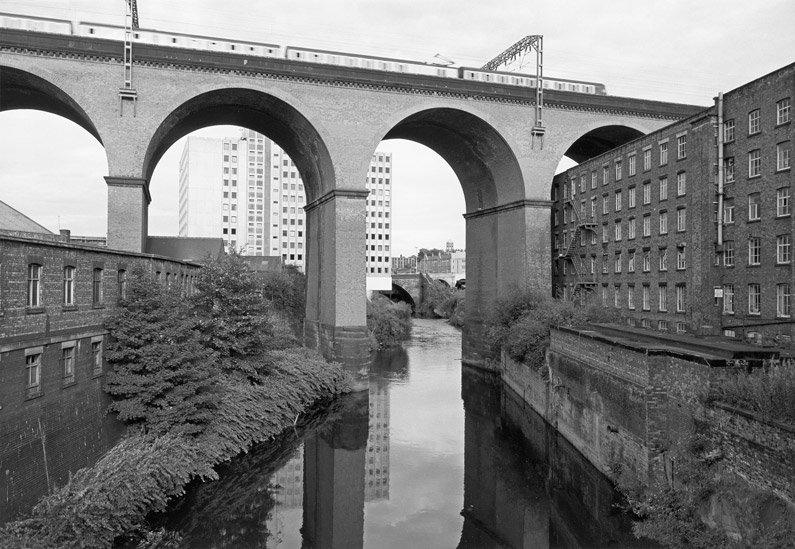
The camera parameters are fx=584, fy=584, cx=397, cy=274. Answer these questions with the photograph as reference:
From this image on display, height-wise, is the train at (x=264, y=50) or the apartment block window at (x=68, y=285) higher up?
the train at (x=264, y=50)

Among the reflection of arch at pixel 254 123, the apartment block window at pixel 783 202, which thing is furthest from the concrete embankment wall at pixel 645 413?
the reflection of arch at pixel 254 123

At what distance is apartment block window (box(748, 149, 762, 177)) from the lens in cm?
2305

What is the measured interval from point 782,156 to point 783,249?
351 centimetres

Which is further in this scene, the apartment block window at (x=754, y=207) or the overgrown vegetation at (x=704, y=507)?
the apartment block window at (x=754, y=207)

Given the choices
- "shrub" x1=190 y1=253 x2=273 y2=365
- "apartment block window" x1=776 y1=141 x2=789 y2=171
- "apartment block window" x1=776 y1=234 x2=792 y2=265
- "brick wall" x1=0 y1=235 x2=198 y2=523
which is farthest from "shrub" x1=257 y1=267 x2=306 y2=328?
"apartment block window" x1=776 y1=141 x2=789 y2=171

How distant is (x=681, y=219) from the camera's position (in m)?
26.8

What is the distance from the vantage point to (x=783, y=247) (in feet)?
71.5

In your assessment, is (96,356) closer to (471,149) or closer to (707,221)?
(707,221)

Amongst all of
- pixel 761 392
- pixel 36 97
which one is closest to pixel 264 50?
pixel 36 97

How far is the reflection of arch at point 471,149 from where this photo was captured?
3184cm

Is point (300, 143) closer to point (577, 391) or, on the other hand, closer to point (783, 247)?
point (577, 391)

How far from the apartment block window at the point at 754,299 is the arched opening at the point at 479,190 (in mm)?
11093

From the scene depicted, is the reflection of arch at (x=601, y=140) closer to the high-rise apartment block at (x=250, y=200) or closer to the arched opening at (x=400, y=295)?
the arched opening at (x=400, y=295)

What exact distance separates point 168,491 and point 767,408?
1345 centimetres
